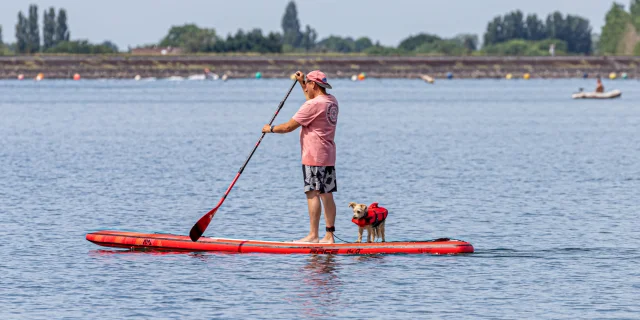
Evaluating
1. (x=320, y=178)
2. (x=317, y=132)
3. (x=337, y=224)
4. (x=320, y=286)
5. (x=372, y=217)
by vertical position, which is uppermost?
(x=317, y=132)

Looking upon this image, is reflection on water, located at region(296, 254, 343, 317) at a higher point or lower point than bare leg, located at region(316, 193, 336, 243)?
lower

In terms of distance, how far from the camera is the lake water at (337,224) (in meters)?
16.9

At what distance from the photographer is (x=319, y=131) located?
65.0 ft

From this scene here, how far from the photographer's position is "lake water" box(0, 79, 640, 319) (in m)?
16.9

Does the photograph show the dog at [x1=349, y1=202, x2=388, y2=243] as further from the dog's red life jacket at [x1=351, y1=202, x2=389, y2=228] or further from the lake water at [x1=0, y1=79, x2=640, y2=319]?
the lake water at [x1=0, y1=79, x2=640, y2=319]

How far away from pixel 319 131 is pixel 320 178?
29.2 inches

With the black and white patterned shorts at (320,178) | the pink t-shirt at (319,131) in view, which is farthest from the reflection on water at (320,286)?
the pink t-shirt at (319,131)

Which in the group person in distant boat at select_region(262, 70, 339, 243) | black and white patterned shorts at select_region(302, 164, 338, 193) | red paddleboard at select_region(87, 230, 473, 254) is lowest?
red paddleboard at select_region(87, 230, 473, 254)

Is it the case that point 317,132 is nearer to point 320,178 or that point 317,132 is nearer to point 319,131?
point 319,131

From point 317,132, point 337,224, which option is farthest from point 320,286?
point 337,224

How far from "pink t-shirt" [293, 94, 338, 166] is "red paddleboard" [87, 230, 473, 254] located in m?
1.42

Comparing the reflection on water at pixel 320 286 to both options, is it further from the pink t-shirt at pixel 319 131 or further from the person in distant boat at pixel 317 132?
the pink t-shirt at pixel 319 131

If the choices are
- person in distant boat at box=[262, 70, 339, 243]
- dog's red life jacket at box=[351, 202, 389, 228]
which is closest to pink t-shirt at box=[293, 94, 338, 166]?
person in distant boat at box=[262, 70, 339, 243]

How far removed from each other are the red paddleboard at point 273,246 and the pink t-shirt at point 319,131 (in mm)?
1418
